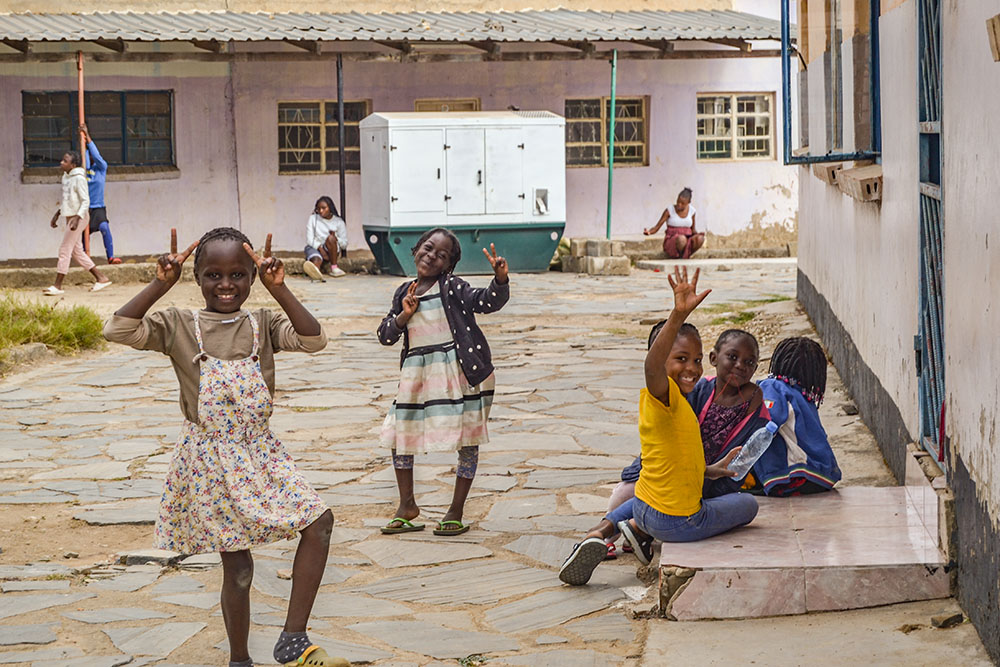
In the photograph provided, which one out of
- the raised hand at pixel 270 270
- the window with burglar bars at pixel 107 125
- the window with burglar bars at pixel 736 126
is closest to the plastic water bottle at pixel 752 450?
the raised hand at pixel 270 270

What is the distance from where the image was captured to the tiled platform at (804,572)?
4.46m

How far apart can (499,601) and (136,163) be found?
15734mm

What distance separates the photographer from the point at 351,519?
20.1ft

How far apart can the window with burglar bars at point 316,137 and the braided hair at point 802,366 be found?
15.2m

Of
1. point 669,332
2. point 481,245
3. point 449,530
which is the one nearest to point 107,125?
point 481,245

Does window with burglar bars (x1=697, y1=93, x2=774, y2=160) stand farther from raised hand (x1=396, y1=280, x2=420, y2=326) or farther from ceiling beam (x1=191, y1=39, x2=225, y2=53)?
raised hand (x1=396, y1=280, x2=420, y2=326)

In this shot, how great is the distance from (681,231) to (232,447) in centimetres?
1700

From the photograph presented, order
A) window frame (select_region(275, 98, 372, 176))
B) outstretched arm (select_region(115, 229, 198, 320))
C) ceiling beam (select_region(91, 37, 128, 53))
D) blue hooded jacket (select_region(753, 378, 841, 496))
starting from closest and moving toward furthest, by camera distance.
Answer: outstretched arm (select_region(115, 229, 198, 320)) → blue hooded jacket (select_region(753, 378, 841, 496)) → ceiling beam (select_region(91, 37, 128, 53)) → window frame (select_region(275, 98, 372, 176))

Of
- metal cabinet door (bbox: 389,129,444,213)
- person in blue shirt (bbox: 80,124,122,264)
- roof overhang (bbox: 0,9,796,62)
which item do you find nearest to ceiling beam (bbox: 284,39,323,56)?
roof overhang (bbox: 0,9,796,62)

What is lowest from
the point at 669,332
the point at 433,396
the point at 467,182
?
the point at 433,396

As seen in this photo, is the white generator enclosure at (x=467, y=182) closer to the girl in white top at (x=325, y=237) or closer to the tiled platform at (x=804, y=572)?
the girl in white top at (x=325, y=237)

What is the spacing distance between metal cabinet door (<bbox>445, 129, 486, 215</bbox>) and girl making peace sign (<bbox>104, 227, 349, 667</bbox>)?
48.8 feet

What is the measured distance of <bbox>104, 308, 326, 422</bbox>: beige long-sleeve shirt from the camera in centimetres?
400

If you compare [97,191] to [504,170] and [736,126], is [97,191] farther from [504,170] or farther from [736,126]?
[736,126]
